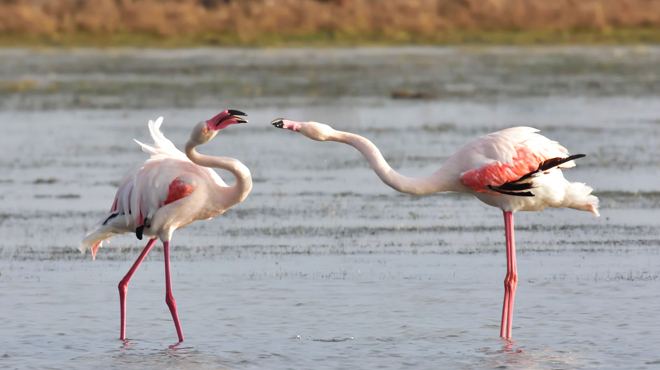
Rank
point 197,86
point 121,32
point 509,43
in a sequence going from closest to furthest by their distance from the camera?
point 197,86
point 509,43
point 121,32

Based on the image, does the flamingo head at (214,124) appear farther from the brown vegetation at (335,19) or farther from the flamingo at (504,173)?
the brown vegetation at (335,19)

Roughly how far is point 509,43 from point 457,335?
108ft

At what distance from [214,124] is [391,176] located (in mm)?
1345

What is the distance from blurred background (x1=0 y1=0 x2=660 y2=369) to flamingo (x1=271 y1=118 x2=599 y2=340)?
82cm

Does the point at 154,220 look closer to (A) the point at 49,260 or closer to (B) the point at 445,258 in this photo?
(A) the point at 49,260

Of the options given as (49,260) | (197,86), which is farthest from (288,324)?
(197,86)

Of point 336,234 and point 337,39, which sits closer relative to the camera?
point 336,234

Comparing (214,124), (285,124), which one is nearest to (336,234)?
(214,124)

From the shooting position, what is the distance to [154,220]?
28.0ft

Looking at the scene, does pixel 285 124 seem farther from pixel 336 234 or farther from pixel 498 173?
pixel 336 234

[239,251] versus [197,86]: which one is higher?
[197,86]

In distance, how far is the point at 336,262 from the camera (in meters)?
10.3

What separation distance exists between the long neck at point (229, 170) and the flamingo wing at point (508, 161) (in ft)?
5.24

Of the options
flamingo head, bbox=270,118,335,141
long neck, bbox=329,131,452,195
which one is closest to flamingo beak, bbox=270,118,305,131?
flamingo head, bbox=270,118,335,141
